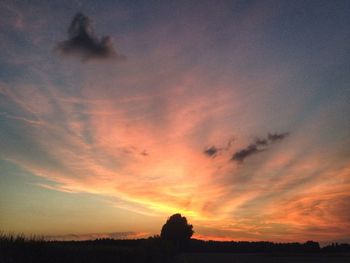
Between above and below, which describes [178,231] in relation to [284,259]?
above

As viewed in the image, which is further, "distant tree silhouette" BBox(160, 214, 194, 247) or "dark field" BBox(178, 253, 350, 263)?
"distant tree silhouette" BBox(160, 214, 194, 247)

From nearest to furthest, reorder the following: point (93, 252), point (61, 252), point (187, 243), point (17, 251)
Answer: point (17, 251) → point (61, 252) → point (93, 252) → point (187, 243)

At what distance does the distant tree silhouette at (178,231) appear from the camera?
109562 mm

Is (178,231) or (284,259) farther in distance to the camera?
(178,231)

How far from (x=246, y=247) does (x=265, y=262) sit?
5978 cm

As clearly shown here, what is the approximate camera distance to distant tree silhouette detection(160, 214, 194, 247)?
110m

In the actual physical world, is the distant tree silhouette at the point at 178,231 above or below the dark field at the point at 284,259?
above

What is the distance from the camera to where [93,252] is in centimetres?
2642

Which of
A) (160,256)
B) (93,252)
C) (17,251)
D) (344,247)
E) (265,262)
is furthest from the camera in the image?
(344,247)

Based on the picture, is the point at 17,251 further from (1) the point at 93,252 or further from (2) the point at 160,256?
(2) the point at 160,256

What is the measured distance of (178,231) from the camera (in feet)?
363

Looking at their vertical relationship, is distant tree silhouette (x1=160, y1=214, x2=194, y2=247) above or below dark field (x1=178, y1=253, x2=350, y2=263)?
above

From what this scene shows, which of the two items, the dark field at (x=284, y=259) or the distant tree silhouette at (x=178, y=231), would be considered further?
the distant tree silhouette at (x=178, y=231)

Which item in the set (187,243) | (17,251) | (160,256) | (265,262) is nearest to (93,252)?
(17,251)
